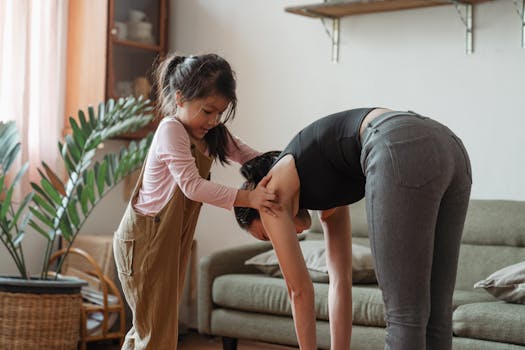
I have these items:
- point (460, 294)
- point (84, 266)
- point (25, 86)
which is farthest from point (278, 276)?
point (25, 86)

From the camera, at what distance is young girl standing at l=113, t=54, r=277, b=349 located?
2410 mm

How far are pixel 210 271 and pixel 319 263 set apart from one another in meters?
0.56

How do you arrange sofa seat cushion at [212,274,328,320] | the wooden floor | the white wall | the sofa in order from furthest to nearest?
1. the wooden floor
2. the white wall
3. sofa seat cushion at [212,274,328,320]
4. the sofa

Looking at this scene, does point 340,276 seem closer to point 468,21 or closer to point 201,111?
point 201,111

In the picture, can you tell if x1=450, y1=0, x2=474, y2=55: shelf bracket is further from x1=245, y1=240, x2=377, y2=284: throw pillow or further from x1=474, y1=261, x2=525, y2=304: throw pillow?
x1=474, y1=261, x2=525, y2=304: throw pillow

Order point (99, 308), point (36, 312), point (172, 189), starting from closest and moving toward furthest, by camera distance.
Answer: point (172, 189), point (36, 312), point (99, 308)

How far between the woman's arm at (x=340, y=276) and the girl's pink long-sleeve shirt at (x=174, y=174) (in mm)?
304

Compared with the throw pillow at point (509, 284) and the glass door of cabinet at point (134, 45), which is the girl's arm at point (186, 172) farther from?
the glass door of cabinet at point (134, 45)

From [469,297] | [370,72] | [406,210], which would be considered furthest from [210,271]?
[406,210]

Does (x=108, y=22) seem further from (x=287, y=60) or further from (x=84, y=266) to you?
(x=84, y=266)

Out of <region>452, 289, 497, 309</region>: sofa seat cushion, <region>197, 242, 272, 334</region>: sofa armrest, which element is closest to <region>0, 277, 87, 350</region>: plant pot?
<region>197, 242, 272, 334</region>: sofa armrest

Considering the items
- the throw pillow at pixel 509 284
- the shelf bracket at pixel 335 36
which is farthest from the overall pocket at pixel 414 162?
the shelf bracket at pixel 335 36

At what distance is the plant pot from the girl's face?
156 cm

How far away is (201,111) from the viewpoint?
2.42 m
